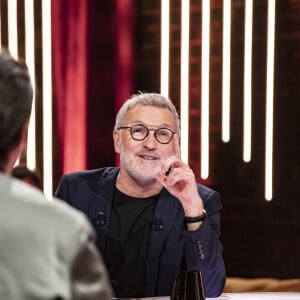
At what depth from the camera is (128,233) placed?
8.20 ft

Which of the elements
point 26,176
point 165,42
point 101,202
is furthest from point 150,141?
point 165,42

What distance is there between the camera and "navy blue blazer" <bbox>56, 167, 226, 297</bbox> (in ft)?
7.36

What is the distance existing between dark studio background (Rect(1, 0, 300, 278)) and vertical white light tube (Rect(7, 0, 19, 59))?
365mm

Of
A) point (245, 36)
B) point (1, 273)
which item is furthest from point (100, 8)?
point (1, 273)

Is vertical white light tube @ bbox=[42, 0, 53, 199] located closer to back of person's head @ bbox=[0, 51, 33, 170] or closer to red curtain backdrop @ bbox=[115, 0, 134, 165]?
red curtain backdrop @ bbox=[115, 0, 134, 165]

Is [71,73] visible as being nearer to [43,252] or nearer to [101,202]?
[101,202]

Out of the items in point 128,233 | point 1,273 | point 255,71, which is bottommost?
point 128,233

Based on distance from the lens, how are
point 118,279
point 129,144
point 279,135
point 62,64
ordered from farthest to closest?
point 62,64
point 279,135
point 129,144
point 118,279

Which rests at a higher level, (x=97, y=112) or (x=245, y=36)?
(x=245, y=36)

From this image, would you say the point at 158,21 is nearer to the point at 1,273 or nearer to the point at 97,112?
the point at 97,112

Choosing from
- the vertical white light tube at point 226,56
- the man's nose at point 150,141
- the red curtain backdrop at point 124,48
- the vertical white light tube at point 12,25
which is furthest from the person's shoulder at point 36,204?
the vertical white light tube at point 12,25

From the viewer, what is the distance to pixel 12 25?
3848mm

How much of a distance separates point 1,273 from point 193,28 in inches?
115

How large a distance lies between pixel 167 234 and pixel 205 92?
133 cm
